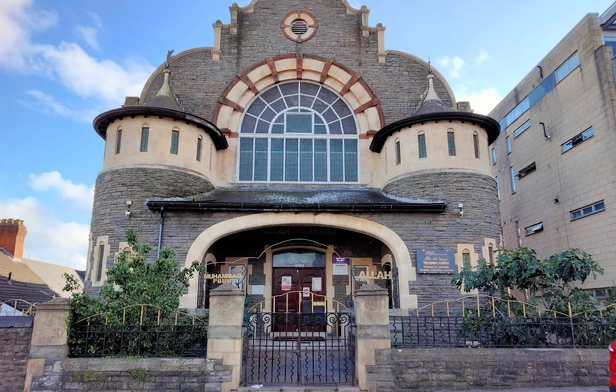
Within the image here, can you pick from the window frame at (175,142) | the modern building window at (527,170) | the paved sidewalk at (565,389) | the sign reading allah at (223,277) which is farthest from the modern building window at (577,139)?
the window frame at (175,142)

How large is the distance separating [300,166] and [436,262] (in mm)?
6526

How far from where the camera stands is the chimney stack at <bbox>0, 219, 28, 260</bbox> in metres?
24.1

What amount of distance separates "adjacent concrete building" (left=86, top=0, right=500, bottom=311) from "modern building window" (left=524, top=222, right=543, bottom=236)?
7.65m

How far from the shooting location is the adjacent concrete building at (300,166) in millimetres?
14016

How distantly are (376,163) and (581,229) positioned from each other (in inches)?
352

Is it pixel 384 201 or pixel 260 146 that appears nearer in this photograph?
pixel 384 201

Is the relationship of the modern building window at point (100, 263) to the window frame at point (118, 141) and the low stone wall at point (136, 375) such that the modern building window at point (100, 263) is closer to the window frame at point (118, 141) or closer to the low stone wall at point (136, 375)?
the window frame at point (118, 141)

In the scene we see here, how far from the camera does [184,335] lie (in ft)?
28.2

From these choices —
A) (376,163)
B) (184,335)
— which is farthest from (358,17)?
(184,335)

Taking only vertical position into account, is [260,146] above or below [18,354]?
above

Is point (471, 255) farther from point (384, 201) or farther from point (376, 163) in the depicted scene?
point (376, 163)

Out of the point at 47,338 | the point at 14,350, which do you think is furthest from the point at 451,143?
the point at 14,350

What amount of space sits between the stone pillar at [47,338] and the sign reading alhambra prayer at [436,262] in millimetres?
9696

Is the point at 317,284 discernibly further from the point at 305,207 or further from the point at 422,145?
the point at 422,145
